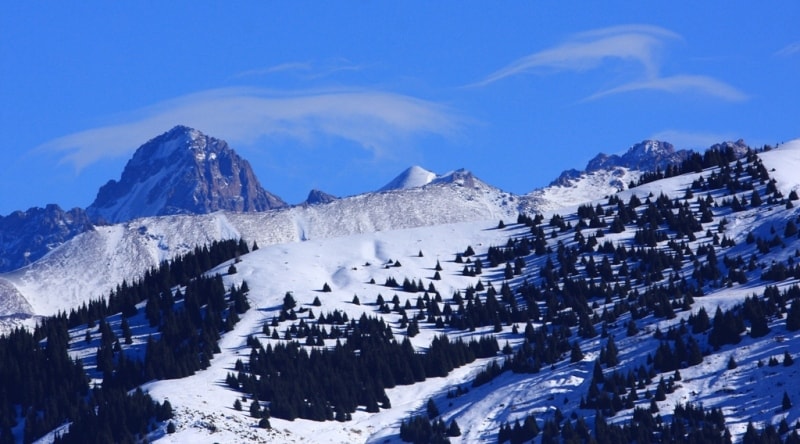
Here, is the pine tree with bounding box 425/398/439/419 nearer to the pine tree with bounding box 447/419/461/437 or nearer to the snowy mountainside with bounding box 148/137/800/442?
the snowy mountainside with bounding box 148/137/800/442

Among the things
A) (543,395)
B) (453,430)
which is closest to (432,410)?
(453,430)

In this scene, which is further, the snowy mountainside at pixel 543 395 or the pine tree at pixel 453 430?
the pine tree at pixel 453 430

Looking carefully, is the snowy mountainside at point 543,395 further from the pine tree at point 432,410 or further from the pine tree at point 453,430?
the pine tree at point 432,410

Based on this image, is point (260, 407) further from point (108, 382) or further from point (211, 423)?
point (108, 382)

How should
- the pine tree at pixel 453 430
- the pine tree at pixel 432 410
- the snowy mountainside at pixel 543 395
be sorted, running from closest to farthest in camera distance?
the snowy mountainside at pixel 543 395
the pine tree at pixel 453 430
the pine tree at pixel 432 410

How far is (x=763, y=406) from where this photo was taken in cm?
14762

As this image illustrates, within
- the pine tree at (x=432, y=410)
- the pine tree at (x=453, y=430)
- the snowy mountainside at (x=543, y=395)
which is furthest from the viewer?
the pine tree at (x=432, y=410)

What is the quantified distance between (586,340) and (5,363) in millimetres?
68538

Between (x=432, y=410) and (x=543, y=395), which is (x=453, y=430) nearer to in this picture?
(x=432, y=410)

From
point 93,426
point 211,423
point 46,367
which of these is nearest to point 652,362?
point 211,423

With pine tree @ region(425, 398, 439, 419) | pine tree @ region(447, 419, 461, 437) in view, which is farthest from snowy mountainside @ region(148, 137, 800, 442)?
pine tree @ region(425, 398, 439, 419)

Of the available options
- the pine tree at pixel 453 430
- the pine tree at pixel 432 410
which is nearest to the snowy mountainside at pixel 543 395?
the pine tree at pixel 453 430

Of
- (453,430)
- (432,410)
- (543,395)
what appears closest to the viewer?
(453,430)

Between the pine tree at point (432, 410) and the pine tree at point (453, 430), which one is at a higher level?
the pine tree at point (432, 410)
